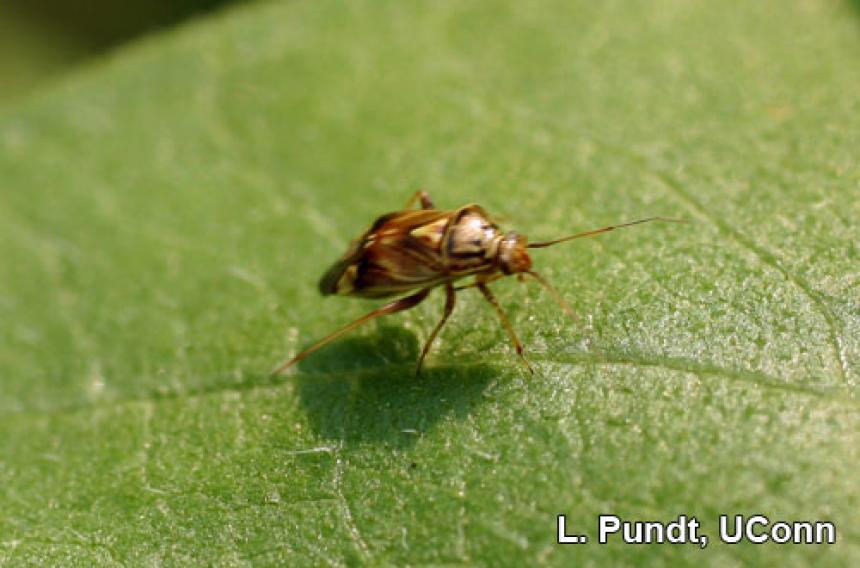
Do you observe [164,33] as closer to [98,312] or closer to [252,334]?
[98,312]

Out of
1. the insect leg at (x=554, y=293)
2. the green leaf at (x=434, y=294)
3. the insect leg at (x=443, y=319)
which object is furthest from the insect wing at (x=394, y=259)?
the insect leg at (x=554, y=293)

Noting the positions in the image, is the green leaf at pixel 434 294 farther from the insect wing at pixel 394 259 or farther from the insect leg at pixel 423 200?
the insect wing at pixel 394 259

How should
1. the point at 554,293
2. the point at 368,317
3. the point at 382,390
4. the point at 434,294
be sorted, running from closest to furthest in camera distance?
the point at 382,390 → the point at 554,293 → the point at 368,317 → the point at 434,294

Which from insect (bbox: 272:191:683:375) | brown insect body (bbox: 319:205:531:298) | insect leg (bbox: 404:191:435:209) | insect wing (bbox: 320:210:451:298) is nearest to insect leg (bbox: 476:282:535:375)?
insect (bbox: 272:191:683:375)

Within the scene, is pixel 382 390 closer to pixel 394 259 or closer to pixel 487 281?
pixel 394 259

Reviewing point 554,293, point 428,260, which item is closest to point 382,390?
point 428,260

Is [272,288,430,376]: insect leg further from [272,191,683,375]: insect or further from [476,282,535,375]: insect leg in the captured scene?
[476,282,535,375]: insect leg
